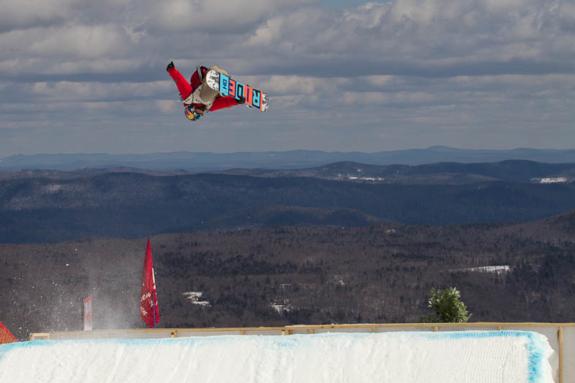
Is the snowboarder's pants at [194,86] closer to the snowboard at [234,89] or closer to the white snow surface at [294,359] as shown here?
the snowboard at [234,89]

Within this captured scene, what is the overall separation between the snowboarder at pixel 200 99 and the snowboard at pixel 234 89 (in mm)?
385

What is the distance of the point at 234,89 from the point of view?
153 ft

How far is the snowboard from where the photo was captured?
45.8m

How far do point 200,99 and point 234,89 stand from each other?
2.12 metres

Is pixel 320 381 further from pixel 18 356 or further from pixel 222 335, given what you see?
pixel 18 356

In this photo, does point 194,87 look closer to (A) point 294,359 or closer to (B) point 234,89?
(B) point 234,89

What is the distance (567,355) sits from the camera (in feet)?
148

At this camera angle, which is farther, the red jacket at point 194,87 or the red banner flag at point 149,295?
the red banner flag at point 149,295

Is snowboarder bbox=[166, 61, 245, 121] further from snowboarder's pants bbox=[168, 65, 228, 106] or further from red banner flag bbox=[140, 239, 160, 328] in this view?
red banner flag bbox=[140, 239, 160, 328]

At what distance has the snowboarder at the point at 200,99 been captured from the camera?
156 feet

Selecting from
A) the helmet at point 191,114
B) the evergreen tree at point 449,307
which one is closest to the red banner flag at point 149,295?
the helmet at point 191,114

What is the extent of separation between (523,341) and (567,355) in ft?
12.2

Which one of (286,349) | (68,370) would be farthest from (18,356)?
(286,349)

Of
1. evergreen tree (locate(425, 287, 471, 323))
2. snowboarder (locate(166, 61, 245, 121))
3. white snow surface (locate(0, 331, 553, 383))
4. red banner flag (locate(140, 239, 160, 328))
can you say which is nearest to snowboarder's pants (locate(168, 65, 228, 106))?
snowboarder (locate(166, 61, 245, 121))
